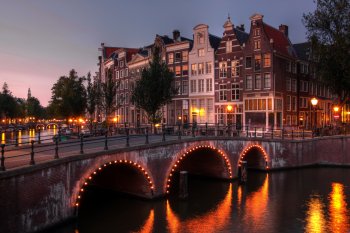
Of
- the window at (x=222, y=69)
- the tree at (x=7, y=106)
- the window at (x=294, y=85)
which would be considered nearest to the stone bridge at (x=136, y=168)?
the window at (x=294, y=85)

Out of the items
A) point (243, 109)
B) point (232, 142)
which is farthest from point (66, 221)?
point (243, 109)

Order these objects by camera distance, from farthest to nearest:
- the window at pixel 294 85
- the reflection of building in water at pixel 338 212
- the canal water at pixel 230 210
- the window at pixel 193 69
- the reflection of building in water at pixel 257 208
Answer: the window at pixel 193 69 → the window at pixel 294 85 → the reflection of building in water at pixel 257 208 → the canal water at pixel 230 210 → the reflection of building in water at pixel 338 212

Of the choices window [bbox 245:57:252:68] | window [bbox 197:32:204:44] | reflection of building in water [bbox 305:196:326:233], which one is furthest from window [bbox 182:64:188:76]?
reflection of building in water [bbox 305:196:326:233]

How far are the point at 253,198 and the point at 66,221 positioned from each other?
1208cm

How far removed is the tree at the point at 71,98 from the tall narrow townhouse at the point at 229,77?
68.1ft

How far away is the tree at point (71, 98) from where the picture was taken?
187 feet

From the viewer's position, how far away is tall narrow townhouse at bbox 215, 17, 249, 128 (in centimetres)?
4447

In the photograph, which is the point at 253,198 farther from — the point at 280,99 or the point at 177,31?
the point at 177,31

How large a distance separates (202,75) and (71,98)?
75.1 feet

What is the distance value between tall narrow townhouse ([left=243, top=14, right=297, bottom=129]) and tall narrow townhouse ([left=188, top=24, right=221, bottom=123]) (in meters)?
5.28

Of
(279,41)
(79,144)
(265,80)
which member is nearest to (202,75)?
(265,80)

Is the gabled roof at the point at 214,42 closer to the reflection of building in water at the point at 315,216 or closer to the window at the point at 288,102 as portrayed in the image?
the window at the point at 288,102

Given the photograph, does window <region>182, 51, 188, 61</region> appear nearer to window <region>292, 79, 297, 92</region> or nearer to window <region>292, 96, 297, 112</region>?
window <region>292, 79, 297, 92</region>

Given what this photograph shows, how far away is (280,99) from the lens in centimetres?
4259
